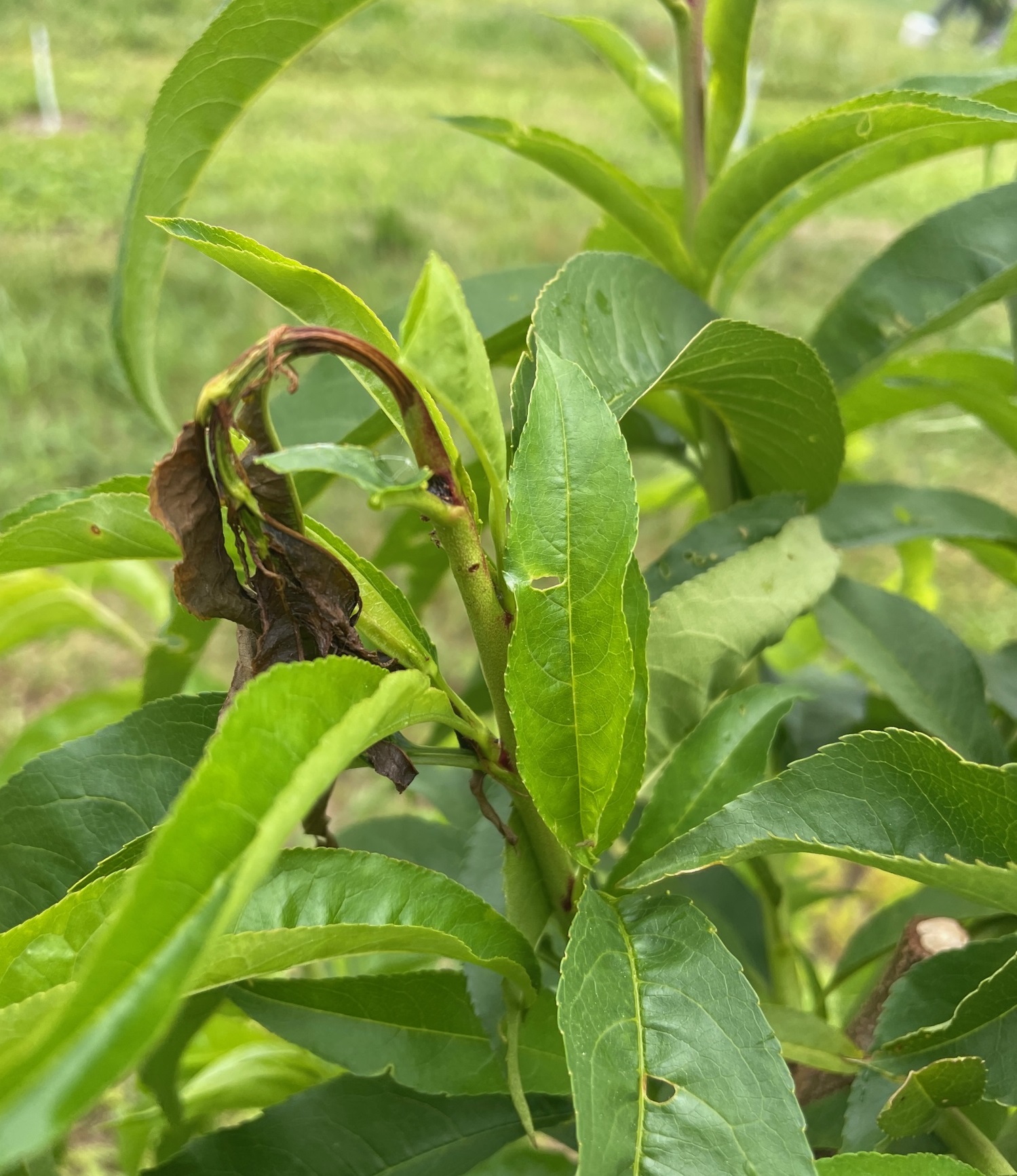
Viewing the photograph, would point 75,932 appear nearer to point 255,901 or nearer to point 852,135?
point 255,901

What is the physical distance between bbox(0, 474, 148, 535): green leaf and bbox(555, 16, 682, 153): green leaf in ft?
0.95

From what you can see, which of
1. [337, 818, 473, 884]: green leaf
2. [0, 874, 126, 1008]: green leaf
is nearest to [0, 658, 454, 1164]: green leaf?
[0, 874, 126, 1008]: green leaf

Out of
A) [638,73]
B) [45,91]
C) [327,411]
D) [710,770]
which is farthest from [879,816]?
[45,91]

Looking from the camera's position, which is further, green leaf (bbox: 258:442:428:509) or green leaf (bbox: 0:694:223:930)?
green leaf (bbox: 0:694:223:930)

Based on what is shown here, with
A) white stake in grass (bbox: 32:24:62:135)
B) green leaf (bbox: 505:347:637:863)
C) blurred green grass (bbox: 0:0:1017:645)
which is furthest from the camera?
white stake in grass (bbox: 32:24:62:135)

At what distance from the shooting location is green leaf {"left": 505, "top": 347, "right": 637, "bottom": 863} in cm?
27

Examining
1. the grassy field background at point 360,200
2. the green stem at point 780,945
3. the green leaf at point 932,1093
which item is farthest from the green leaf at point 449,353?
the grassy field background at point 360,200

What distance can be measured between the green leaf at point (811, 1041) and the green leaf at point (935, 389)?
11.2 inches

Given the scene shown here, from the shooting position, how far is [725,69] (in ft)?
1.48

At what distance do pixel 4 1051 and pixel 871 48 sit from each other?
4686mm

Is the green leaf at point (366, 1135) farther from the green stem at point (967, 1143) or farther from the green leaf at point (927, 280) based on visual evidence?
the green leaf at point (927, 280)

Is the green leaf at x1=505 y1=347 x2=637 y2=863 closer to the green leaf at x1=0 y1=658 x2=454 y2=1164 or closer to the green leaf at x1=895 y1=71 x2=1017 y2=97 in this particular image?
the green leaf at x1=0 y1=658 x2=454 y2=1164

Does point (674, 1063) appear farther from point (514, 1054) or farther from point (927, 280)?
point (927, 280)

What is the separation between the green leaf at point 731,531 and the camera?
0.43 m
